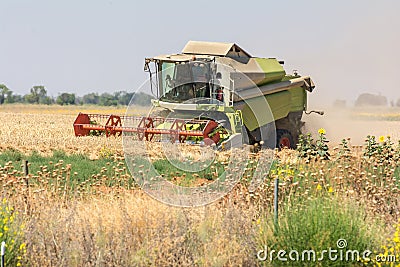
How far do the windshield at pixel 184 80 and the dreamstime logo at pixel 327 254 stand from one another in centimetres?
735

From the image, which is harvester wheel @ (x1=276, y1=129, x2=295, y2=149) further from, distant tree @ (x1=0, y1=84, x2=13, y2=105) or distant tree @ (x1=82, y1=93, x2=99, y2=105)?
distant tree @ (x1=82, y1=93, x2=99, y2=105)

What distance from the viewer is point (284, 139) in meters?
14.6

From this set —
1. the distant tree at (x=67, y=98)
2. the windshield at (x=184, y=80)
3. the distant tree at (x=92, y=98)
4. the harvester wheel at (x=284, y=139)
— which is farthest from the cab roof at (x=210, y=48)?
the distant tree at (x=92, y=98)

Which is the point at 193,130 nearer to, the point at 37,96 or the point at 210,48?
the point at 210,48

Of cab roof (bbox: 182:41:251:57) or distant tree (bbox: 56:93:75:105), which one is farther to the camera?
distant tree (bbox: 56:93:75:105)

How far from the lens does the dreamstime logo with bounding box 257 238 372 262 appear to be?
5.23 m

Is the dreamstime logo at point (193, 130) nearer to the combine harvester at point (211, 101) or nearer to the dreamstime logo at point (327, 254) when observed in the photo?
the combine harvester at point (211, 101)

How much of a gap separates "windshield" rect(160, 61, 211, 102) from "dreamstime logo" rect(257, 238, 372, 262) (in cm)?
735

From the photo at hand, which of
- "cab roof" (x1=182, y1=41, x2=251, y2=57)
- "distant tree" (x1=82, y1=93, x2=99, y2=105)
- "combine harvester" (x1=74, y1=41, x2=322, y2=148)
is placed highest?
"cab roof" (x1=182, y1=41, x2=251, y2=57)

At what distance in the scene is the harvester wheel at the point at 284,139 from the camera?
14391 mm

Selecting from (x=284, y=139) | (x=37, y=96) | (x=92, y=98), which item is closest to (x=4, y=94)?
(x=37, y=96)

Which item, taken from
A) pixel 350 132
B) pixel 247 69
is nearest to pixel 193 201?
pixel 247 69

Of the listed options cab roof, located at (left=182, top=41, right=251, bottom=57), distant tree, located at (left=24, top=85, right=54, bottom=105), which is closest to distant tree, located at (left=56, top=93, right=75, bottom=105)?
distant tree, located at (left=24, top=85, right=54, bottom=105)

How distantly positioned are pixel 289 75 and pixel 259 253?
11.1 metres
